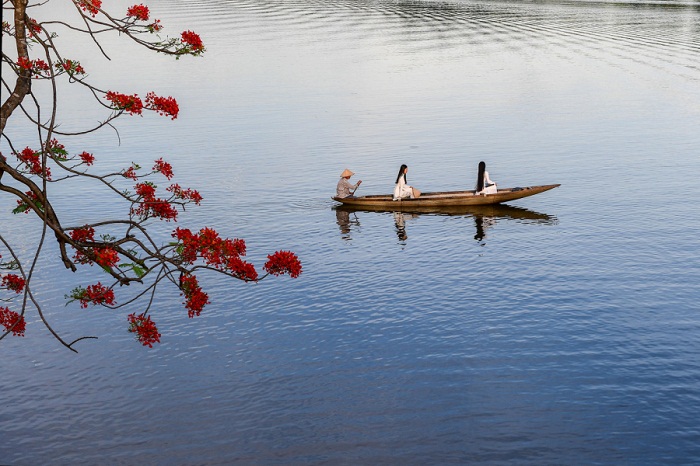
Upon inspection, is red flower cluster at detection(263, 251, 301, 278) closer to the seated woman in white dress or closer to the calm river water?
the calm river water

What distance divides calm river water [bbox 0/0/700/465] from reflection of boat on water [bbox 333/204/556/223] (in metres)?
0.21

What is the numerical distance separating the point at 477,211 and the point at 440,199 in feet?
5.79

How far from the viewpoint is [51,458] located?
22.0 meters

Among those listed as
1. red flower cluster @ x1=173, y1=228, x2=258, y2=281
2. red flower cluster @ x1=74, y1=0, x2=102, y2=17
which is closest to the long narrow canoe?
red flower cluster @ x1=74, y1=0, x2=102, y2=17

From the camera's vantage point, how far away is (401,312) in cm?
3022

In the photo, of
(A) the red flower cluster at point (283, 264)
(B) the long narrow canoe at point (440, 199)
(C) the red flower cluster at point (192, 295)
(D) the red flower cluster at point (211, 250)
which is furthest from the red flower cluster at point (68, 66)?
(B) the long narrow canoe at point (440, 199)

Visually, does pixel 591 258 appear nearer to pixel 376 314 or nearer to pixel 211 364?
pixel 376 314

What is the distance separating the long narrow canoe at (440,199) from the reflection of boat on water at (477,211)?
0.15m

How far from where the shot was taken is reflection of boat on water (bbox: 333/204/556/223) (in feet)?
143

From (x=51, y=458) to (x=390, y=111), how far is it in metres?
54.2

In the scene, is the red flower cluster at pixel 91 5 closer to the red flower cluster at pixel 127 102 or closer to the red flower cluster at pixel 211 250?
the red flower cluster at pixel 127 102

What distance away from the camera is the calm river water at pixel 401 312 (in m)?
22.7

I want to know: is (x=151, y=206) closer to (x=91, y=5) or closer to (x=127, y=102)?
(x=127, y=102)

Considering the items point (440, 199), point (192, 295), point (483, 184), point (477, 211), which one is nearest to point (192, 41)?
point (192, 295)
